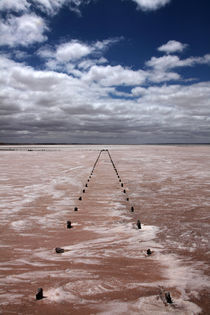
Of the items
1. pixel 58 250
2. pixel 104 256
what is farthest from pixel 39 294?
pixel 104 256

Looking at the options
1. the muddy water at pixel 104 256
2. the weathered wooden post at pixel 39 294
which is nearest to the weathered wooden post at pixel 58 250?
the muddy water at pixel 104 256

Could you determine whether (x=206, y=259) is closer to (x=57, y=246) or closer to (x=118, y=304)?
(x=118, y=304)

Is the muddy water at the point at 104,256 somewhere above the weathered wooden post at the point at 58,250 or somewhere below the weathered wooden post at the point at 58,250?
below

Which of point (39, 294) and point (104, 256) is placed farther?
point (104, 256)

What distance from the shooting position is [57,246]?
15.8 feet

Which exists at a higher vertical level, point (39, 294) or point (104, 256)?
point (39, 294)

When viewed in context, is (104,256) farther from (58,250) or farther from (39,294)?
(39,294)

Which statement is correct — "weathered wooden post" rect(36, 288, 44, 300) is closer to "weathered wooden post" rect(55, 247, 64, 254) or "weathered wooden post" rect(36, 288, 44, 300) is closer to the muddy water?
the muddy water

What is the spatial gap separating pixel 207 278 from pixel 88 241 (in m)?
2.45

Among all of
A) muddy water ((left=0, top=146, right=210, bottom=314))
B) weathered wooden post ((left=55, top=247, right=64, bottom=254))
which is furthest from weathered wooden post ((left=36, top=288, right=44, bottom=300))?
weathered wooden post ((left=55, top=247, right=64, bottom=254))

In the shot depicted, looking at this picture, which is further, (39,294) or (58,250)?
(58,250)

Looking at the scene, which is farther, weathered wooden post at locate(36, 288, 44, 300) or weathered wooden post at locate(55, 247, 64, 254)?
weathered wooden post at locate(55, 247, 64, 254)

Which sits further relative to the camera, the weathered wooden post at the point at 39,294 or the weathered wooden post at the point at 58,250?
the weathered wooden post at the point at 58,250

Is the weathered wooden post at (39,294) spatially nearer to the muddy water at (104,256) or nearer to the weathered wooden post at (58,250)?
the muddy water at (104,256)
